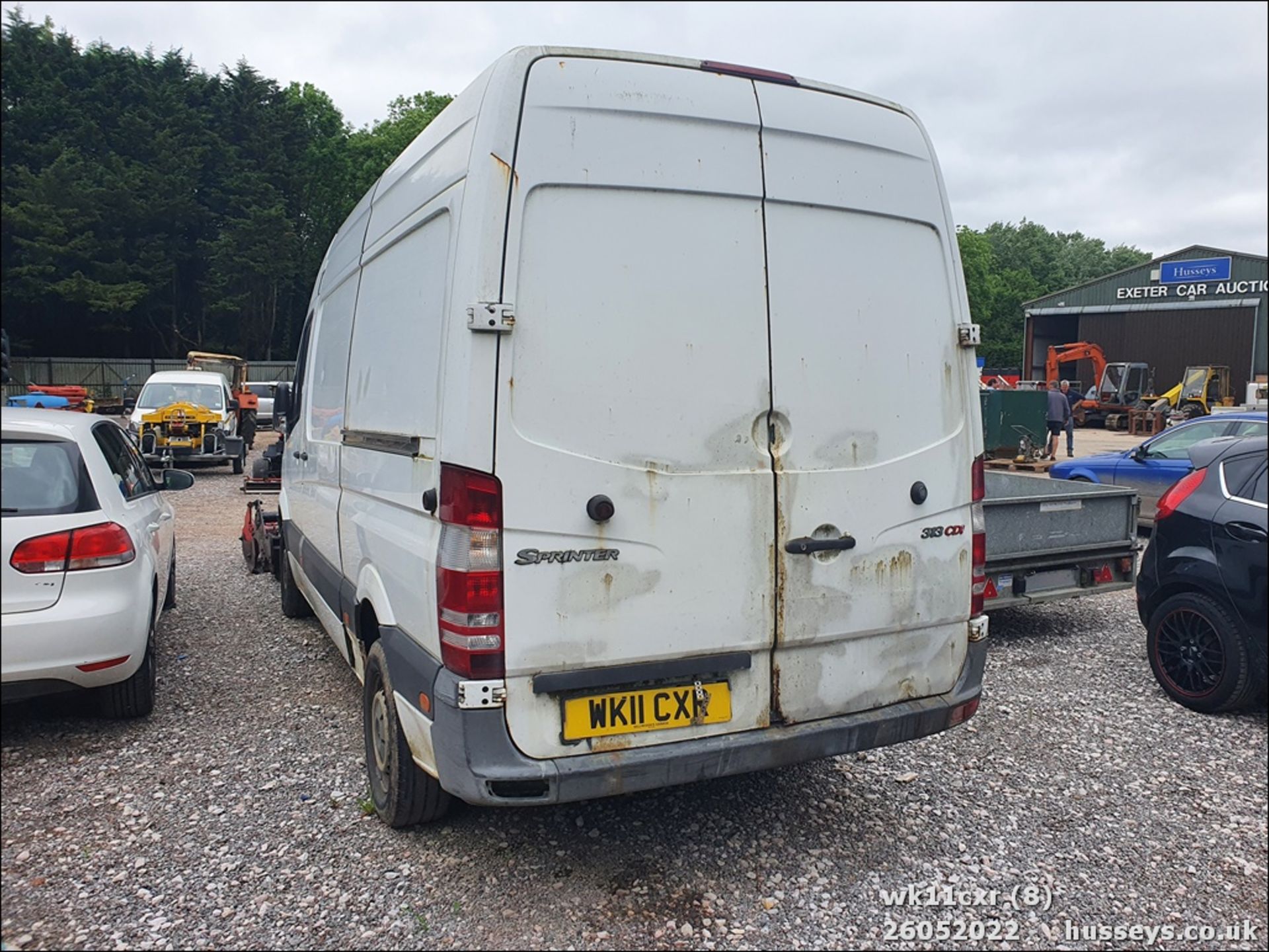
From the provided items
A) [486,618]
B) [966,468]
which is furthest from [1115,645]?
[486,618]

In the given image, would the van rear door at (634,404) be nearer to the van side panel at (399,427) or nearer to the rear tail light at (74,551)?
the van side panel at (399,427)

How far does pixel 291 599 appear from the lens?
6.60 meters

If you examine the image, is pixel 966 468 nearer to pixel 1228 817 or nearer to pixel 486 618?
pixel 1228 817

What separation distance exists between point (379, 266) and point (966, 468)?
2.51 m

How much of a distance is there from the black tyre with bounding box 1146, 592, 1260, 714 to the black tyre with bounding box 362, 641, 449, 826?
245 cm

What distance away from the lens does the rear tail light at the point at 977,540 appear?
3396 millimetres

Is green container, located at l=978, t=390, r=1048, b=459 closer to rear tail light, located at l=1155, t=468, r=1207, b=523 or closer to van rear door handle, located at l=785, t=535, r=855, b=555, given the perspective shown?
rear tail light, located at l=1155, t=468, r=1207, b=523

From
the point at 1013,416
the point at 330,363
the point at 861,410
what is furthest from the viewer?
the point at 1013,416

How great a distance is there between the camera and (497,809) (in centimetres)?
351

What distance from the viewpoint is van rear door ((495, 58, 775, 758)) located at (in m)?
2.71

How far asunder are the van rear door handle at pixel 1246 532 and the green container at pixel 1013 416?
17.2 meters

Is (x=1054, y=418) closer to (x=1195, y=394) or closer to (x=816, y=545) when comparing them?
(x=1195, y=394)

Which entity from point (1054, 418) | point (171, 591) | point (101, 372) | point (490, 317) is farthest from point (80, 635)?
point (1054, 418)

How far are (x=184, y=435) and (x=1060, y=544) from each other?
47.0ft
